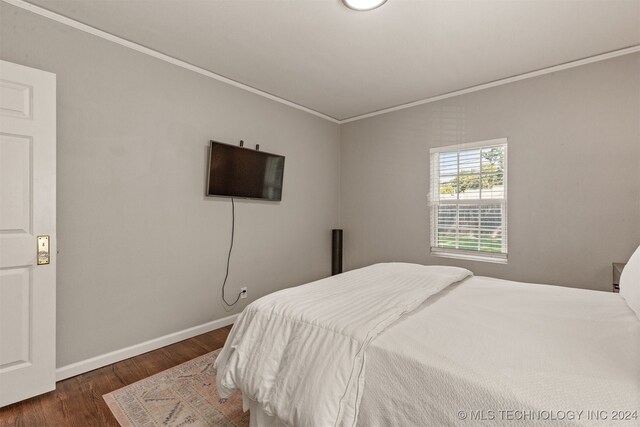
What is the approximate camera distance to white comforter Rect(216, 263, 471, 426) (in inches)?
43.7

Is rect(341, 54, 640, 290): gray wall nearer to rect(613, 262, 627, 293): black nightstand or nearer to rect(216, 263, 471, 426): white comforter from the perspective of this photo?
rect(613, 262, 627, 293): black nightstand

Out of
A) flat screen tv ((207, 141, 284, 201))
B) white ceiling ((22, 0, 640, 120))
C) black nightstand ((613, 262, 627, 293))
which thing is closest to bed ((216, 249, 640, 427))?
black nightstand ((613, 262, 627, 293))

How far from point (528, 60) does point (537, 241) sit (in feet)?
5.60

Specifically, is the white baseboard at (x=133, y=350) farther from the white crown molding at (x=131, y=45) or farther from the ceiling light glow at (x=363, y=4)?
the ceiling light glow at (x=363, y=4)

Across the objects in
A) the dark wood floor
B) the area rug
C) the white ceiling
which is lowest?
the dark wood floor

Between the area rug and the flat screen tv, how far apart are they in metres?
1.59

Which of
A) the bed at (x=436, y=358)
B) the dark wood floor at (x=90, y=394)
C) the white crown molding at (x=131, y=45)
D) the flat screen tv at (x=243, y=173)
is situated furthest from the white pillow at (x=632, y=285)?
the white crown molding at (x=131, y=45)

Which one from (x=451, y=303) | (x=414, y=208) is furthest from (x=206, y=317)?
(x=414, y=208)

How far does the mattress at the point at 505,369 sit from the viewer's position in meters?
0.84

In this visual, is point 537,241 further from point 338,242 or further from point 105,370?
point 105,370

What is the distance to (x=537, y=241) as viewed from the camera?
3.01 meters

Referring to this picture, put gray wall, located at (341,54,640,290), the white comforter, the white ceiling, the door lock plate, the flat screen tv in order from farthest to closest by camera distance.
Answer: the flat screen tv
gray wall, located at (341,54,640,290)
the white ceiling
the door lock plate
the white comforter

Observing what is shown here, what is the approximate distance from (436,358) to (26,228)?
248 cm

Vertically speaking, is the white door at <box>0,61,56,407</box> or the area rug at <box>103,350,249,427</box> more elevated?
the white door at <box>0,61,56,407</box>
